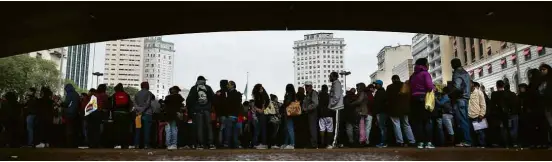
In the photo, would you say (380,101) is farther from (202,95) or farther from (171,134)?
(171,134)

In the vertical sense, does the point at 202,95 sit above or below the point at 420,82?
below

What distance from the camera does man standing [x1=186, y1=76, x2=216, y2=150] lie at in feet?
27.9

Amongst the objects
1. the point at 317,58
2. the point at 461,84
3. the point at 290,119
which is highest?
the point at 317,58

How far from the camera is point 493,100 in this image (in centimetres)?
874

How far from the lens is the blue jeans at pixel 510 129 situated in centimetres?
848

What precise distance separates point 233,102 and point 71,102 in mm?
3502

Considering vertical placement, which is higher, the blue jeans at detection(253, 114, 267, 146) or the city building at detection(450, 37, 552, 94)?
the city building at detection(450, 37, 552, 94)

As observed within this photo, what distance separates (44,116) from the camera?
31.6ft

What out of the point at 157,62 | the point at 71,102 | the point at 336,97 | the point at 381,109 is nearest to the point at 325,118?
the point at 336,97

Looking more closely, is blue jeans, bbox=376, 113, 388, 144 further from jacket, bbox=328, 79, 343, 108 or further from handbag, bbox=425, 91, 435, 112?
handbag, bbox=425, 91, 435, 112

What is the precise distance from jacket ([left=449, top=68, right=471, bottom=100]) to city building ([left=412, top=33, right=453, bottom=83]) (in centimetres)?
6576

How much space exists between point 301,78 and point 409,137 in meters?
113

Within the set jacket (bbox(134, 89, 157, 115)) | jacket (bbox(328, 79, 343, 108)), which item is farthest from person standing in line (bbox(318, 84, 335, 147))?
jacket (bbox(134, 89, 157, 115))

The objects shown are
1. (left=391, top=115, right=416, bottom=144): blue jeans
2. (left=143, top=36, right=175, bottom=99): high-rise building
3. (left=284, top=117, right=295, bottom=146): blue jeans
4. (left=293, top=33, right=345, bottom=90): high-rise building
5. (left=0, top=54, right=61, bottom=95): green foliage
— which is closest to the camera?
(left=391, top=115, right=416, bottom=144): blue jeans
